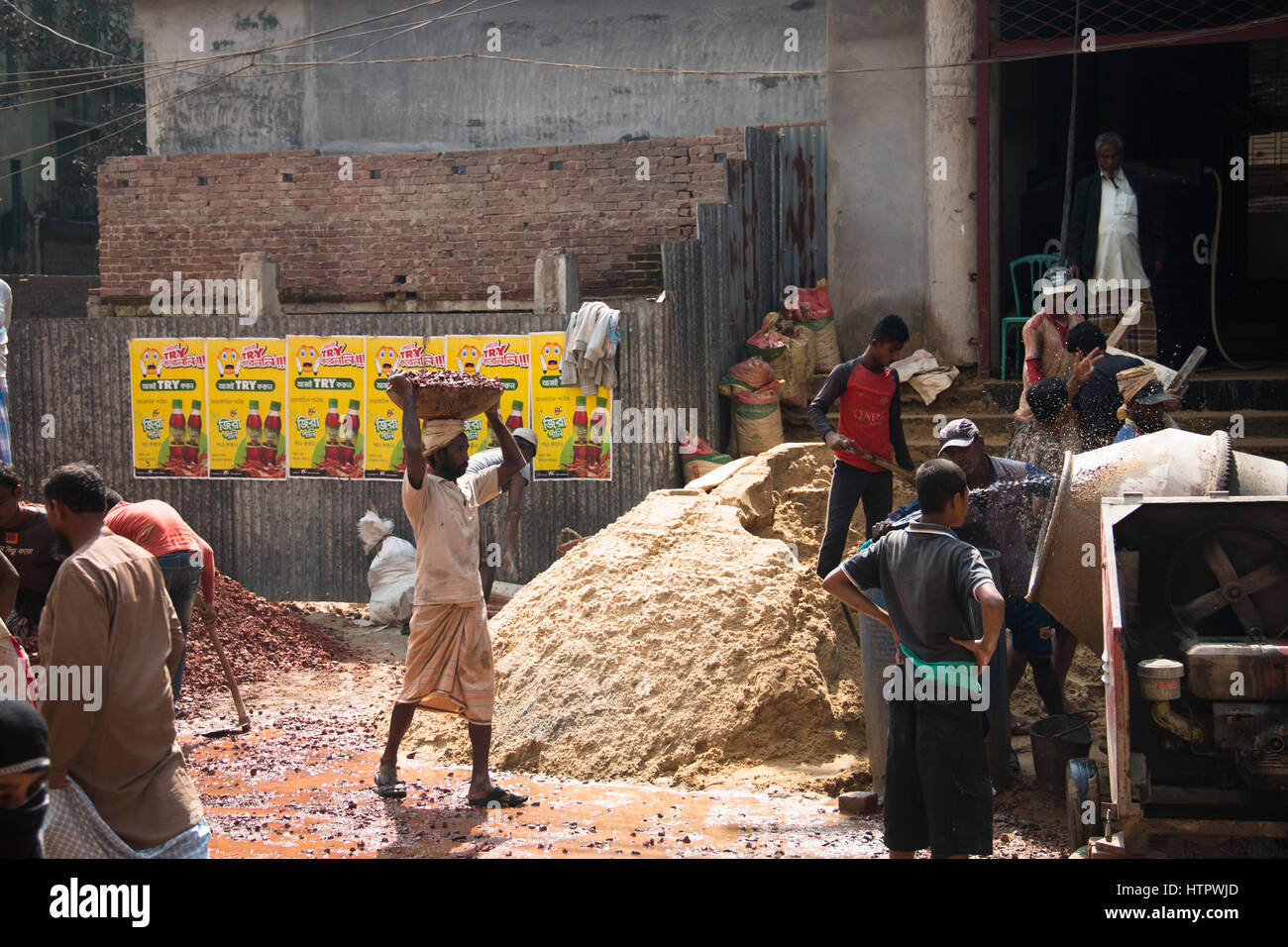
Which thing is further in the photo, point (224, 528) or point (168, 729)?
point (224, 528)

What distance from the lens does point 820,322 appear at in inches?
488

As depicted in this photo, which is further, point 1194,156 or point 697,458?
point 1194,156

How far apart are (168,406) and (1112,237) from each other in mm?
8847

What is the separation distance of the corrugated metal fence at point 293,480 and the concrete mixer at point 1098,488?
19.0ft

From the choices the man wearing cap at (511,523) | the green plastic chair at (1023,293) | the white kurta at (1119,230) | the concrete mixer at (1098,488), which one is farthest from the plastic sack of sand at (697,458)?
the concrete mixer at (1098,488)

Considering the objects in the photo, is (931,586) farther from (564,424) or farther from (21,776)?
(564,424)

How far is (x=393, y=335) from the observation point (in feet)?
38.1

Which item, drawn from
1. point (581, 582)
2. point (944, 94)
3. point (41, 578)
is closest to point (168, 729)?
point (41, 578)

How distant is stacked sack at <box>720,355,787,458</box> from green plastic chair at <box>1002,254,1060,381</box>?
7.04ft

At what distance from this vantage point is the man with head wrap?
9.46 feet

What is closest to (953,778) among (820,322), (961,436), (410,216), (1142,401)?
(961,436)

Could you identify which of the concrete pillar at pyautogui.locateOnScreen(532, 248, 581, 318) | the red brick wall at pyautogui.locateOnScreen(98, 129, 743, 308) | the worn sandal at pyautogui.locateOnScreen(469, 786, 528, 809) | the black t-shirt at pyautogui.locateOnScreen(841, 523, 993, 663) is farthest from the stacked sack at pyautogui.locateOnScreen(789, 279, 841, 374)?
the black t-shirt at pyautogui.locateOnScreen(841, 523, 993, 663)
